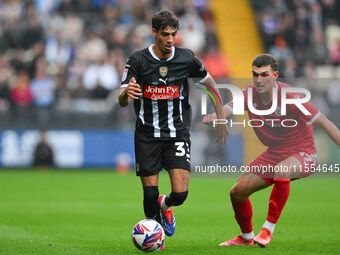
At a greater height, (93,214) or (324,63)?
(324,63)

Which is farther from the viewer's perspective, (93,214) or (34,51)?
(34,51)

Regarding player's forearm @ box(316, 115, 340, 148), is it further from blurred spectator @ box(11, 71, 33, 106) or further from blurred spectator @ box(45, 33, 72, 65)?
blurred spectator @ box(45, 33, 72, 65)

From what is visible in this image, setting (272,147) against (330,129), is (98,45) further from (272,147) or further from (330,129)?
(330,129)

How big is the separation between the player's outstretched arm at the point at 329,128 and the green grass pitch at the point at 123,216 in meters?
1.17

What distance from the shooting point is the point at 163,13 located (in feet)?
24.1

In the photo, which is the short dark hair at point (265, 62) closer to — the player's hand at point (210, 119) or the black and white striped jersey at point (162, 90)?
the black and white striped jersey at point (162, 90)

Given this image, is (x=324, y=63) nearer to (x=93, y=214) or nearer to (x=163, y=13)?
(x=93, y=214)

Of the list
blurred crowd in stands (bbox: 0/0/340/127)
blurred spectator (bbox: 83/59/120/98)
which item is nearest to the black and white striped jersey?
blurred crowd in stands (bbox: 0/0/340/127)

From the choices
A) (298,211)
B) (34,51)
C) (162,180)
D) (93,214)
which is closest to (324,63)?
(162,180)

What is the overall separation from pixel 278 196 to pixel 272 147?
60cm

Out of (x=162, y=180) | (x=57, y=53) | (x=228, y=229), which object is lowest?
(x=162, y=180)

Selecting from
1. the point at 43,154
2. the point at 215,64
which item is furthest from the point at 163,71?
the point at 215,64

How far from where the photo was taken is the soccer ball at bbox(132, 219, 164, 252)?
7.11 meters

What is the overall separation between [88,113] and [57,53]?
3.22m
